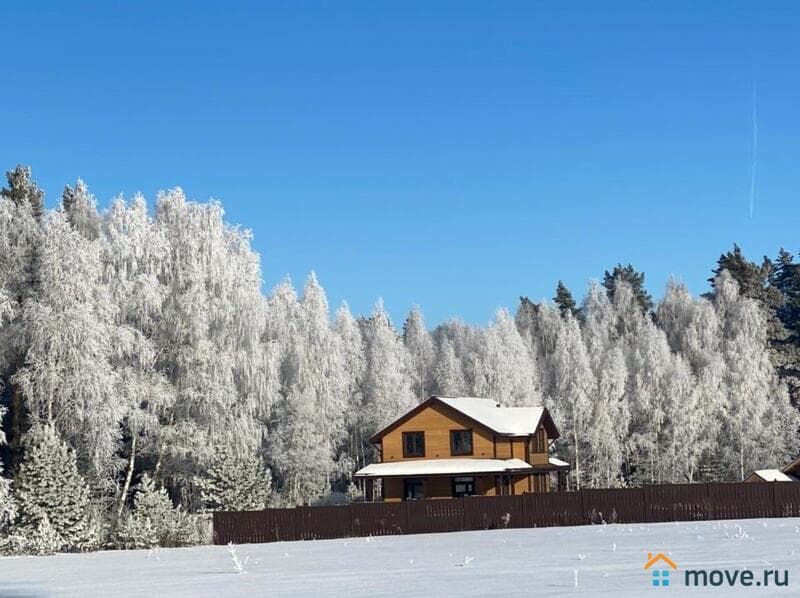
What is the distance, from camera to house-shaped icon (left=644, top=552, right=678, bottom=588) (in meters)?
18.1

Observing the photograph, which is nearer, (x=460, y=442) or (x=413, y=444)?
(x=460, y=442)

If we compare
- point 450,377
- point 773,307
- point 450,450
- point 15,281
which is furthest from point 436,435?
point 773,307

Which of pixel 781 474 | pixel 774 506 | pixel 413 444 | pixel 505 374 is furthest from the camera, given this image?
pixel 505 374

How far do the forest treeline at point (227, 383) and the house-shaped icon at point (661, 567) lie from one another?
864 inches

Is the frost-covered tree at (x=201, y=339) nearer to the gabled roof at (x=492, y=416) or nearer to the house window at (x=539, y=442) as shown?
the gabled roof at (x=492, y=416)

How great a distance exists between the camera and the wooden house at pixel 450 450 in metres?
50.0

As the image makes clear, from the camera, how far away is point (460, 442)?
51.2m

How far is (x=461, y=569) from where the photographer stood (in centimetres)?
2319

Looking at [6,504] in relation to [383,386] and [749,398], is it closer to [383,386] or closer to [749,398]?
[383,386]

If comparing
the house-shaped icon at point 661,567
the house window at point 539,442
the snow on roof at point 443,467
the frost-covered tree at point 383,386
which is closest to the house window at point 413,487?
the snow on roof at point 443,467

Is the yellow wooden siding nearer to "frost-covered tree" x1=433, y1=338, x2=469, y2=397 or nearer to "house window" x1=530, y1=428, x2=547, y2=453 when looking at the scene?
"house window" x1=530, y1=428, x2=547, y2=453

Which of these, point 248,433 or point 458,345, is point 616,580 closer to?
point 248,433

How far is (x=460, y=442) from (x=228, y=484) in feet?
44.3

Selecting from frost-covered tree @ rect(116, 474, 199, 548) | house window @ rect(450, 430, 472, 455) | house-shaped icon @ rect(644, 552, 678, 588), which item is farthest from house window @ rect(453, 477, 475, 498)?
house-shaped icon @ rect(644, 552, 678, 588)
